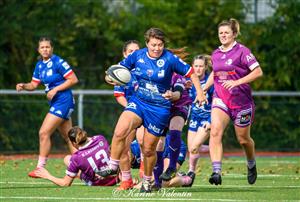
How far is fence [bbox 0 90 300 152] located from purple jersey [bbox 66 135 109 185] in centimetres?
987

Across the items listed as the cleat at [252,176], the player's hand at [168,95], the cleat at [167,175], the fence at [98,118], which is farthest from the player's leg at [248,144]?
the fence at [98,118]

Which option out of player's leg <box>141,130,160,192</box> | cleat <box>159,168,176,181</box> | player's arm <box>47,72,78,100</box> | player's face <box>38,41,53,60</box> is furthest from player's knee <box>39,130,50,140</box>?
player's leg <box>141,130,160,192</box>

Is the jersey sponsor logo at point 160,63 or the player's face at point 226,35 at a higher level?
the player's face at point 226,35

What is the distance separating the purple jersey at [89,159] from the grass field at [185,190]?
0.75ft

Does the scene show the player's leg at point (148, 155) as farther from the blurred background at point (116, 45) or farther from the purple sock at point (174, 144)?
the blurred background at point (116, 45)

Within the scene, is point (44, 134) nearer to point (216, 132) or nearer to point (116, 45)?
point (216, 132)

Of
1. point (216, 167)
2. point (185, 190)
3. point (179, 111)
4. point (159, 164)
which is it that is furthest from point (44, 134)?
point (216, 167)

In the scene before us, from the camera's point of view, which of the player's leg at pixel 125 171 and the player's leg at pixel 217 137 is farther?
the player's leg at pixel 125 171

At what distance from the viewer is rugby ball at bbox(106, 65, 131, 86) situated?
1181 centimetres

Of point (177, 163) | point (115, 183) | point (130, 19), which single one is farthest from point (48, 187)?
point (130, 19)

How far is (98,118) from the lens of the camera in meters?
23.5

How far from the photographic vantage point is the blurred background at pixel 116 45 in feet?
76.3

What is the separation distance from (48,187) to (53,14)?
42.1ft

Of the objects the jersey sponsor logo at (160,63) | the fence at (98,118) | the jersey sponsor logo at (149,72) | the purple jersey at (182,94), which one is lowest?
the fence at (98,118)
